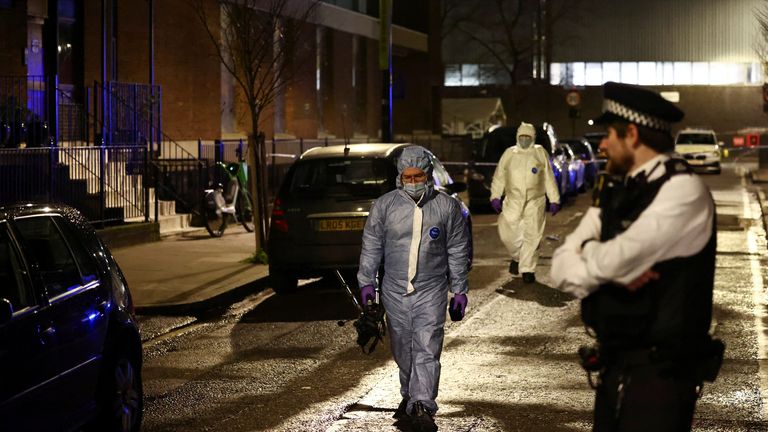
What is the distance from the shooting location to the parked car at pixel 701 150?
154ft

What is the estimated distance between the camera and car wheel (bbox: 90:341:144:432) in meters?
7.46

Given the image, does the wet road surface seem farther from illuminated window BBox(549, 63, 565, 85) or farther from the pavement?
illuminated window BBox(549, 63, 565, 85)

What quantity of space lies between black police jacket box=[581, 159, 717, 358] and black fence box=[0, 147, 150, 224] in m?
13.6

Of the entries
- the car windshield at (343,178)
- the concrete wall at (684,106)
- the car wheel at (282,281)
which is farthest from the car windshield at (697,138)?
the car windshield at (343,178)

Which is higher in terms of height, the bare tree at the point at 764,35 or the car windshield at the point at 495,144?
the bare tree at the point at 764,35

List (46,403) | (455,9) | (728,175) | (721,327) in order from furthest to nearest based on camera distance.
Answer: (455,9), (728,175), (721,327), (46,403)

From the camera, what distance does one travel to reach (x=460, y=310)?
8.09 metres

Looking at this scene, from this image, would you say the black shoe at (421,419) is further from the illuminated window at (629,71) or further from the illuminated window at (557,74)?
the illuminated window at (629,71)

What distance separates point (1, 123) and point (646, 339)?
55.0 feet

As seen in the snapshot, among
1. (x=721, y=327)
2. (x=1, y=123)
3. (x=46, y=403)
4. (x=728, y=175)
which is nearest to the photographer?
(x=46, y=403)

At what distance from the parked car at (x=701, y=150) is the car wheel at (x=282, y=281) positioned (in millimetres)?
33154

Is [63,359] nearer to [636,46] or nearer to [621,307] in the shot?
[621,307]

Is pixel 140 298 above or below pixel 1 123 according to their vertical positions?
below

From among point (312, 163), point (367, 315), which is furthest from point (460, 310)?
point (312, 163)
